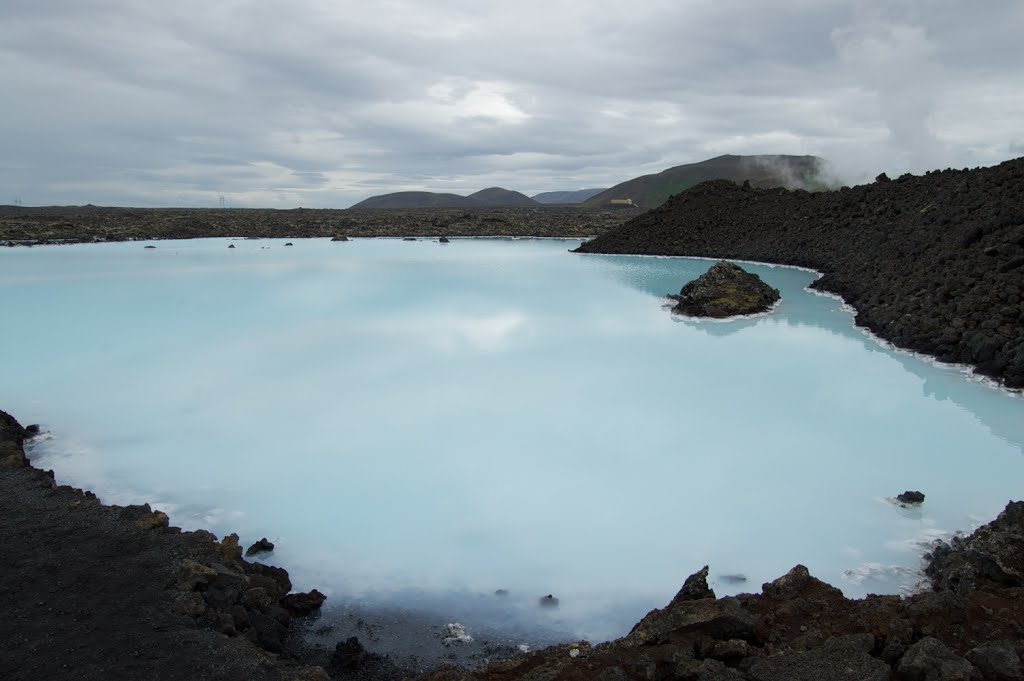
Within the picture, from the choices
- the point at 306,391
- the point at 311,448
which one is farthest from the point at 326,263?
the point at 311,448

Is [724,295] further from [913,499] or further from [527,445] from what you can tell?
[913,499]

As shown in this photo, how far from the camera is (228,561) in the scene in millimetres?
4430

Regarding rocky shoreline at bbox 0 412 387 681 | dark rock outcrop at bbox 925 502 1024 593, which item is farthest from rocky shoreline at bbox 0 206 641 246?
dark rock outcrop at bbox 925 502 1024 593

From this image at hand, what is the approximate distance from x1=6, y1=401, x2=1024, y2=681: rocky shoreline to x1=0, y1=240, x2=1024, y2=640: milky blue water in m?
0.57

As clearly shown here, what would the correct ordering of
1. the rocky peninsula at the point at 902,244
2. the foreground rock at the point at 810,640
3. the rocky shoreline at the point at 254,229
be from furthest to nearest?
the rocky shoreline at the point at 254,229
the rocky peninsula at the point at 902,244
the foreground rock at the point at 810,640

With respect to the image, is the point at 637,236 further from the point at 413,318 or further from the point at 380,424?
the point at 380,424

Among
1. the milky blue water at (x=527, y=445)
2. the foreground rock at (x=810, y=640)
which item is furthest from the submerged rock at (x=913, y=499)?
the foreground rock at (x=810, y=640)

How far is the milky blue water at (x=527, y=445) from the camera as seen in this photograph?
481cm

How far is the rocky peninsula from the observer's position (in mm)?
10375

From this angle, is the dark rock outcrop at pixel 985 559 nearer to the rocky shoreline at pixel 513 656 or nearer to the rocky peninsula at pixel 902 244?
the rocky shoreline at pixel 513 656

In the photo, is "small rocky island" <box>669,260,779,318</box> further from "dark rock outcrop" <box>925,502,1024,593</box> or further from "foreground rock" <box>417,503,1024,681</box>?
"foreground rock" <box>417,503,1024,681</box>

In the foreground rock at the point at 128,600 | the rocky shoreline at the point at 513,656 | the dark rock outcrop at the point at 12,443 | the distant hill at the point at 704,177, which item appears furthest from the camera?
the distant hill at the point at 704,177

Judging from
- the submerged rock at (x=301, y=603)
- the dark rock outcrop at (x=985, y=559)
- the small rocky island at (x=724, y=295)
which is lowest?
the submerged rock at (x=301, y=603)

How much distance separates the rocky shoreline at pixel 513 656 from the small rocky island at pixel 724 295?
10.7 m
